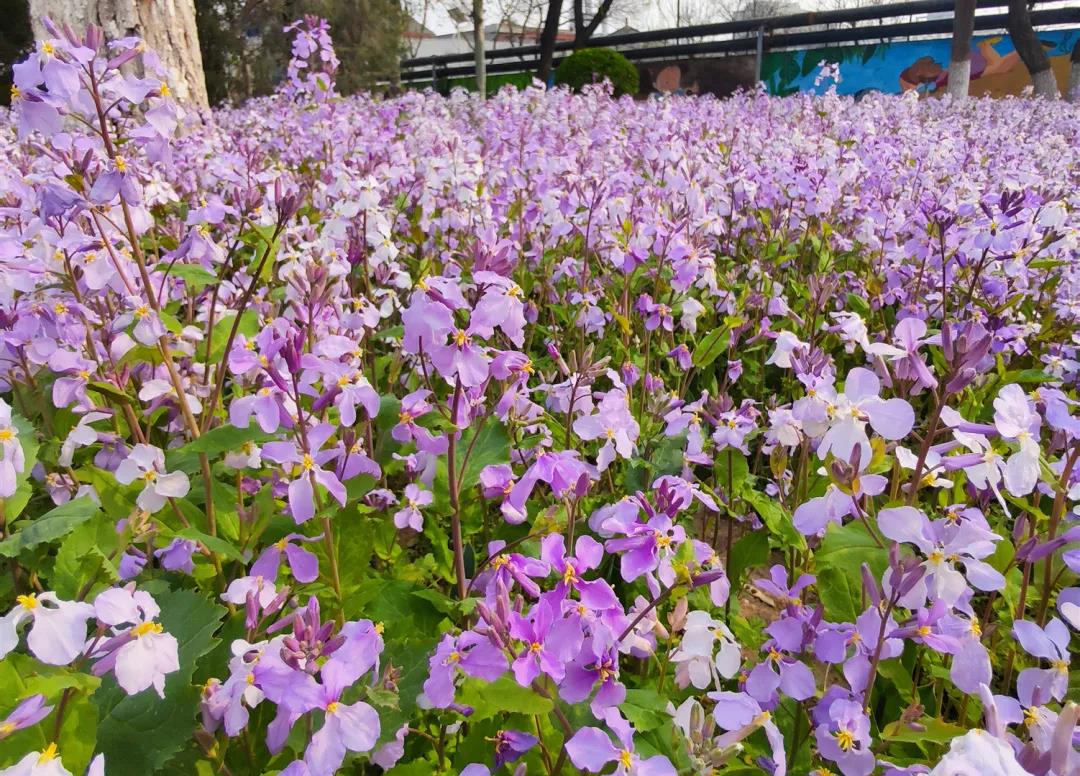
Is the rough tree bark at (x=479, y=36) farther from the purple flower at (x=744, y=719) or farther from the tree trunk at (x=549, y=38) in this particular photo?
the purple flower at (x=744, y=719)

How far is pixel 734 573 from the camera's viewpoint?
2.04 metres

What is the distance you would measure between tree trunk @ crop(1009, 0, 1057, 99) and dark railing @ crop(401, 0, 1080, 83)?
4.52 m

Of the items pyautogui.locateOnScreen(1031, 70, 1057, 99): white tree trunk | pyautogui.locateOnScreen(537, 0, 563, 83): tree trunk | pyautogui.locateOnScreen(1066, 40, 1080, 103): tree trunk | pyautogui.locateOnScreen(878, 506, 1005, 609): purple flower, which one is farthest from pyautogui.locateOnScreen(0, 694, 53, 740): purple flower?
pyautogui.locateOnScreen(537, 0, 563, 83): tree trunk

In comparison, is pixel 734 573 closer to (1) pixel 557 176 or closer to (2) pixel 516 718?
(2) pixel 516 718

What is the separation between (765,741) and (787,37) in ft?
93.2

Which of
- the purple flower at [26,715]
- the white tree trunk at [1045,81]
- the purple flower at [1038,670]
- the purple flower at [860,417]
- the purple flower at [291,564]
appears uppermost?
the white tree trunk at [1045,81]

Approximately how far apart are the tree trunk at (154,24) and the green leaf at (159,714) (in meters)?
Result: 4.62

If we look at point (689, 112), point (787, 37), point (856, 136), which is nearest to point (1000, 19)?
point (787, 37)

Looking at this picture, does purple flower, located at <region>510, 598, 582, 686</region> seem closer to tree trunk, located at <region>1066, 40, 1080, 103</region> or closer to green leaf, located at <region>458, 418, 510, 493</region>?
green leaf, located at <region>458, 418, 510, 493</region>

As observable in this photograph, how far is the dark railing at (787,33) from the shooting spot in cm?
2450

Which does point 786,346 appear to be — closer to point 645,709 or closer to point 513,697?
point 645,709

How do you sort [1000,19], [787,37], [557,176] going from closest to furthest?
[557,176]
[1000,19]
[787,37]

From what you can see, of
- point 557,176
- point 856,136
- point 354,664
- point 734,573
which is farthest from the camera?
point 856,136

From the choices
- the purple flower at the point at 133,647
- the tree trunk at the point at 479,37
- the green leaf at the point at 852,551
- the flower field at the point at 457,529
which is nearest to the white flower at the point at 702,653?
the flower field at the point at 457,529
